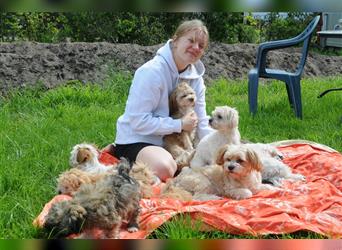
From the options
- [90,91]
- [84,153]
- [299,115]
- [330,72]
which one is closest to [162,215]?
[84,153]

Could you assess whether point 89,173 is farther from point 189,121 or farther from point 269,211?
point 269,211

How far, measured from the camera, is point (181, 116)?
4848mm

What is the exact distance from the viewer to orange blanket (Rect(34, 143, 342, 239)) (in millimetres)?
3176

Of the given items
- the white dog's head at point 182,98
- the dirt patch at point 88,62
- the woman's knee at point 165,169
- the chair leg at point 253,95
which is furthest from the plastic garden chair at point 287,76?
the woman's knee at point 165,169

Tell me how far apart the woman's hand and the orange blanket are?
3.34ft

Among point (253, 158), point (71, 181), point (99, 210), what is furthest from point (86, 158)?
point (99, 210)

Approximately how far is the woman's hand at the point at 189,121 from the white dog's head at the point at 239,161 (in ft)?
2.52

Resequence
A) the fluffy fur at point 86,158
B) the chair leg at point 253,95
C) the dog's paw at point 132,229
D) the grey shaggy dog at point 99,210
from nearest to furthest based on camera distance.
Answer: the grey shaggy dog at point 99,210
the dog's paw at point 132,229
the fluffy fur at point 86,158
the chair leg at point 253,95

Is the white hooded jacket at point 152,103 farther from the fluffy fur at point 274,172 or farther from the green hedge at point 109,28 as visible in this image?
the green hedge at point 109,28

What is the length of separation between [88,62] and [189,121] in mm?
5037

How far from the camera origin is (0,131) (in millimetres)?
5992

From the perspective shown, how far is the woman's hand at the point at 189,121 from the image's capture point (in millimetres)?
4652

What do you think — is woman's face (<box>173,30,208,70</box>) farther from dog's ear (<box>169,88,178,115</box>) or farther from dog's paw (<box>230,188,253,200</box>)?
dog's paw (<box>230,188,253,200</box>)

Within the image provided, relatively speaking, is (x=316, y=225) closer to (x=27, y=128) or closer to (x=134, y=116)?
(x=134, y=116)
